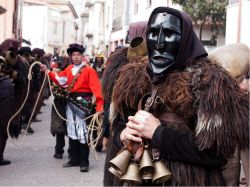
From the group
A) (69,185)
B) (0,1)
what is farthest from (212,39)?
(69,185)

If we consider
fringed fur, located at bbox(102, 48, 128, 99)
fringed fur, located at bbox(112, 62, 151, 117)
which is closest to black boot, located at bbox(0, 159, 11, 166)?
fringed fur, located at bbox(102, 48, 128, 99)

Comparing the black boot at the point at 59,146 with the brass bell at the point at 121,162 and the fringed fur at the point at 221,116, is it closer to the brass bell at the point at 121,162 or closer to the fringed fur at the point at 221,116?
the brass bell at the point at 121,162

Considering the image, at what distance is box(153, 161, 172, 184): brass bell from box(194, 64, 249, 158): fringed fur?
200mm

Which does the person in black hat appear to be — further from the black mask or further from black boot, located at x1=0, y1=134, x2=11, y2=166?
the black mask

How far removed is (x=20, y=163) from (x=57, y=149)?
0.69 m

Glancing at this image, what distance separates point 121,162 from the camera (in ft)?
7.79

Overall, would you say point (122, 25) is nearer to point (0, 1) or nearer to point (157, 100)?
point (0, 1)

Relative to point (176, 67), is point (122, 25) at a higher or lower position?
higher

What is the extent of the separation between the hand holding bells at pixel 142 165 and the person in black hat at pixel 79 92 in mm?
4414

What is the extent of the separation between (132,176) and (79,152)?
202 inches

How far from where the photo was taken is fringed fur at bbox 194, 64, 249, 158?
7.32 feet

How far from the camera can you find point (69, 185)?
629 cm

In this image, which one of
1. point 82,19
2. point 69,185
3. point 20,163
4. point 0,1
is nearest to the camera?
point 69,185

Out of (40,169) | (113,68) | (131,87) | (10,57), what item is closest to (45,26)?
(10,57)
